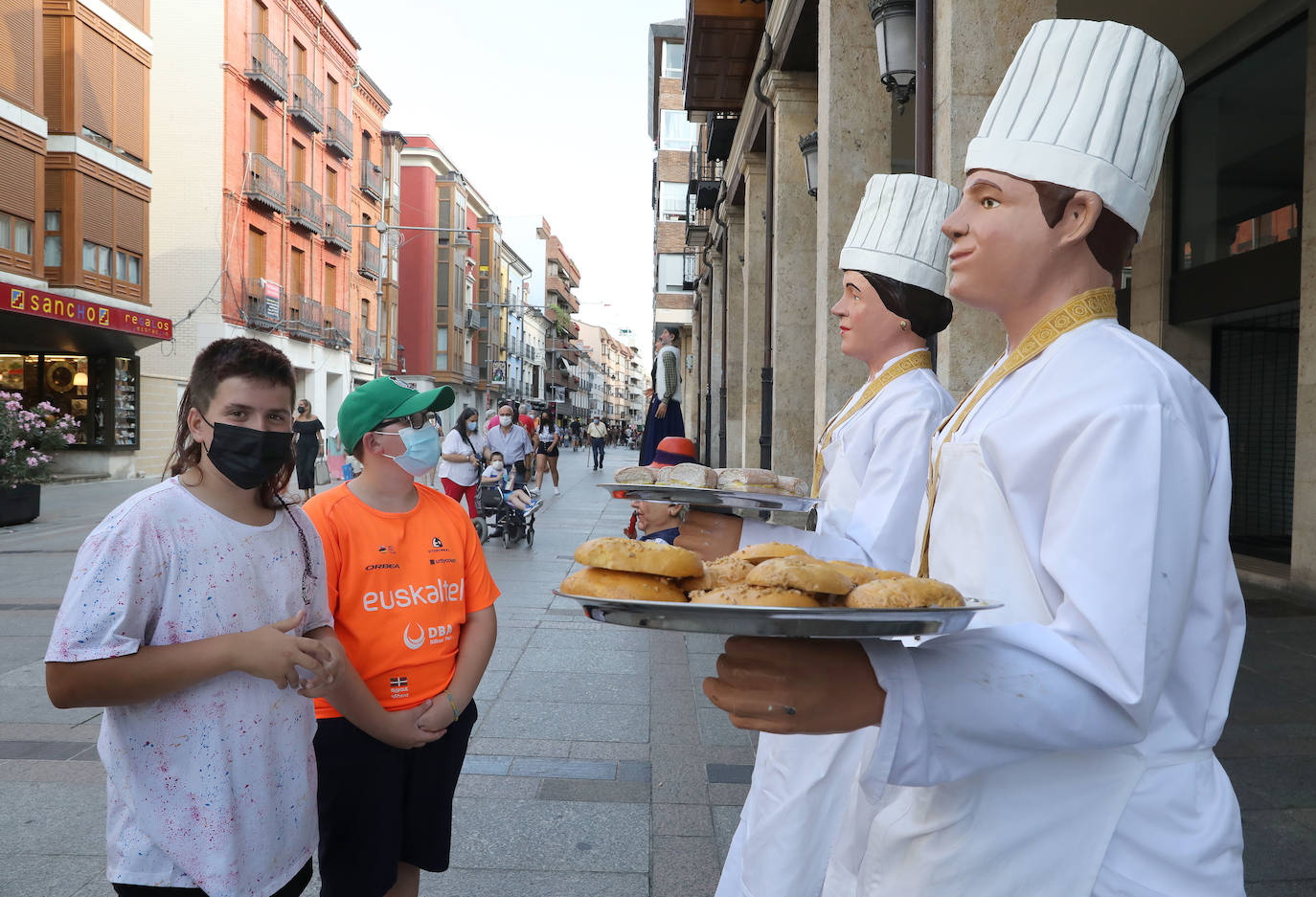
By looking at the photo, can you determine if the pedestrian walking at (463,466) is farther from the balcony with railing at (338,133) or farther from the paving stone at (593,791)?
the balcony with railing at (338,133)

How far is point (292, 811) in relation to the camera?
2346 mm

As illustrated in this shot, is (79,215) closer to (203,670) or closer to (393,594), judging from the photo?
(393,594)

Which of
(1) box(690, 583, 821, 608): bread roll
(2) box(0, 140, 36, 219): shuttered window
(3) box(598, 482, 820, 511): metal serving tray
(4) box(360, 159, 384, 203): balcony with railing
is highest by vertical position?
(4) box(360, 159, 384, 203): balcony with railing

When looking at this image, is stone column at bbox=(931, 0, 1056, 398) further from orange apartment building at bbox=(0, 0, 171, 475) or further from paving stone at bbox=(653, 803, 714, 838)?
orange apartment building at bbox=(0, 0, 171, 475)

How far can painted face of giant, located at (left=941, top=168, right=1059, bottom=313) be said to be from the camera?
5.13ft

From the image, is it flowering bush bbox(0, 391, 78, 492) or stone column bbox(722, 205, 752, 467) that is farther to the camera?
stone column bbox(722, 205, 752, 467)

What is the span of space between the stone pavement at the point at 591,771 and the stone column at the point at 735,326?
9.64 meters

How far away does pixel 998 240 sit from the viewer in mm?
1588

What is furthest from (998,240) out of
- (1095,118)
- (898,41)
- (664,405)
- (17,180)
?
(17,180)

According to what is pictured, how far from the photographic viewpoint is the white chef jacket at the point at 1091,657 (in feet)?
3.81

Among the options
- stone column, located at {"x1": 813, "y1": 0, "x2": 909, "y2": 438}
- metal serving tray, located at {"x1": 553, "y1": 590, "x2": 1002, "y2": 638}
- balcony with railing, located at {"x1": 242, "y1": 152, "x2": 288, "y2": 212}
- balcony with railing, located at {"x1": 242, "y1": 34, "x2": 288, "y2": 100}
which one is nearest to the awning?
balcony with railing, located at {"x1": 242, "y1": 152, "x2": 288, "y2": 212}

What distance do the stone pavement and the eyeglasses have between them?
1.71 m

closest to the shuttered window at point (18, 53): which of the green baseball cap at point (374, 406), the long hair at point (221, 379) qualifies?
the green baseball cap at point (374, 406)

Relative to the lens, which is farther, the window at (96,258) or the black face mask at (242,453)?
the window at (96,258)
